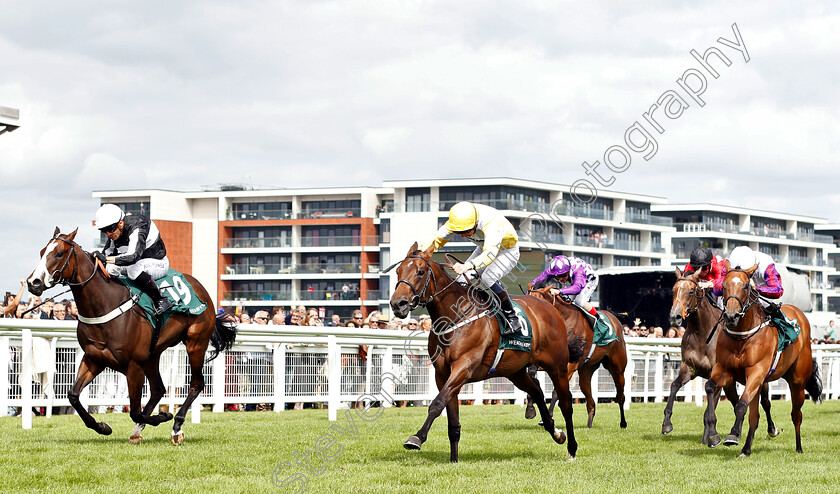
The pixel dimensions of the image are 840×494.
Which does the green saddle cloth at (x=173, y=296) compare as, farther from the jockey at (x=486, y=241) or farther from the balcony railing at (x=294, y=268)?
the balcony railing at (x=294, y=268)

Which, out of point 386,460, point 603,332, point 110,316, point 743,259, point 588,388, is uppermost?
point 743,259

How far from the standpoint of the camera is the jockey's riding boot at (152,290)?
8.70 metres

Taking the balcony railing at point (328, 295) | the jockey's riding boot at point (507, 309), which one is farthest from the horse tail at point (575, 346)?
the balcony railing at point (328, 295)

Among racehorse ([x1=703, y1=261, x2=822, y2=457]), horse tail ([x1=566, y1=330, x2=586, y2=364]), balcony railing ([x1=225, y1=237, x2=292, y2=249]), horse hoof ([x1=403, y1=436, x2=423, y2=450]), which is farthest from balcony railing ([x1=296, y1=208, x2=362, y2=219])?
horse hoof ([x1=403, y1=436, x2=423, y2=450])

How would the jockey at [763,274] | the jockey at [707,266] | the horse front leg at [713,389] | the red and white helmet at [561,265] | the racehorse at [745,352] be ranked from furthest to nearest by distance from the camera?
the red and white helmet at [561,265], the jockey at [707,266], the jockey at [763,274], the horse front leg at [713,389], the racehorse at [745,352]

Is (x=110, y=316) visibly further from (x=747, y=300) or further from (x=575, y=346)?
(x=747, y=300)

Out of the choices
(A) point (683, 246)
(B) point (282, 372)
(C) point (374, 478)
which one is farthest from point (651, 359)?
(A) point (683, 246)

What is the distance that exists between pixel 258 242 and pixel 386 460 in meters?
64.0

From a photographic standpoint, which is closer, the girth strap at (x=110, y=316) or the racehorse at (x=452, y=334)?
the racehorse at (x=452, y=334)

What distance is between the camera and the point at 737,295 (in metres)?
8.70

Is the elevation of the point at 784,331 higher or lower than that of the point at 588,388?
higher

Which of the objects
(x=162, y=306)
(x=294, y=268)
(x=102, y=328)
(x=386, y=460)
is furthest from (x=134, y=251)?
(x=294, y=268)

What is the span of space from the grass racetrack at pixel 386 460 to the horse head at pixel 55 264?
1.26 meters

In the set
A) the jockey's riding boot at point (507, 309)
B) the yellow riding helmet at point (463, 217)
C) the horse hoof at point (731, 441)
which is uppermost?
the yellow riding helmet at point (463, 217)
